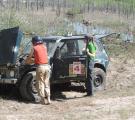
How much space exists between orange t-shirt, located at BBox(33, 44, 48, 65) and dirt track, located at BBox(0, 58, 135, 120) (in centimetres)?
117

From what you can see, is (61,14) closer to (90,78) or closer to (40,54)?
(90,78)

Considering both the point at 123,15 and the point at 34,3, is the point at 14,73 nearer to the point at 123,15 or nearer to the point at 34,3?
the point at 34,3

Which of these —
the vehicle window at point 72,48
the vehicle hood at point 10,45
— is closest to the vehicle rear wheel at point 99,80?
the vehicle window at point 72,48

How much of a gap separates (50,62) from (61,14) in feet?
77.6

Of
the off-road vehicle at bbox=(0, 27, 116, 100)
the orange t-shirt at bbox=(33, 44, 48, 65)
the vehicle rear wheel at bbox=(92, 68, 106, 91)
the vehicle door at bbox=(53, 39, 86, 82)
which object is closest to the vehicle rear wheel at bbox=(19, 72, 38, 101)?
the off-road vehicle at bbox=(0, 27, 116, 100)

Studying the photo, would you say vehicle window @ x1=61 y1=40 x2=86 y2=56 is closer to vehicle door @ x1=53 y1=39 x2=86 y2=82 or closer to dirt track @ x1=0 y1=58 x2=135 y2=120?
vehicle door @ x1=53 y1=39 x2=86 y2=82

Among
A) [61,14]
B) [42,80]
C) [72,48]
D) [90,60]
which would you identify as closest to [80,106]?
[42,80]

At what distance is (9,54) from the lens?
53.8ft

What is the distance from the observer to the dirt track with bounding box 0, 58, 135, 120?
13.9 m

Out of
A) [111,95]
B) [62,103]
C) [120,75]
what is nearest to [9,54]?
[62,103]

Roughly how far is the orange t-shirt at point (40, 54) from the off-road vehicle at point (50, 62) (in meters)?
0.61

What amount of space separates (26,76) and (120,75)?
516cm

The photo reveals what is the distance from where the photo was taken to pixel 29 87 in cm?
1619

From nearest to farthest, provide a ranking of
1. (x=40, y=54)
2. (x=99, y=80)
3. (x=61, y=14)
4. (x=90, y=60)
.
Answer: (x=40, y=54) → (x=90, y=60) → (x=99, y=80) → (x=61, y=14)
